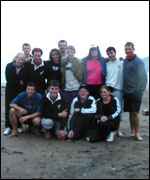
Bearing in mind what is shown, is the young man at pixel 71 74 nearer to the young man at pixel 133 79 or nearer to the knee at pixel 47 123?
the knee at pixel 47 123

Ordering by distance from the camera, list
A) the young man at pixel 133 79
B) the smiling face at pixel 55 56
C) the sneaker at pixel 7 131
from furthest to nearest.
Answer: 1. the sneaker at pixel 7 131
2. the smiling face at pixel 55 56
3. the young man at pixel 133 79

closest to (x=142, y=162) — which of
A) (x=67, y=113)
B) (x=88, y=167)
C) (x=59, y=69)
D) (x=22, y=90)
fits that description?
(x=88, y=167)

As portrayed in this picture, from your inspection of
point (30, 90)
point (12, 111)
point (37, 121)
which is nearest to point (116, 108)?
point (37, 121)

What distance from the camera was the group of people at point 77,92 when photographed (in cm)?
462

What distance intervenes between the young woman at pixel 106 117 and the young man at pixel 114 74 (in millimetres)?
138

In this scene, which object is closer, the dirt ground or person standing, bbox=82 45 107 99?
the dirt ground

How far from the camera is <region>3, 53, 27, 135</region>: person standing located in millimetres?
4891

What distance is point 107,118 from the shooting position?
4.59 m

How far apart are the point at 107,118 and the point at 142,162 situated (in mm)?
1211

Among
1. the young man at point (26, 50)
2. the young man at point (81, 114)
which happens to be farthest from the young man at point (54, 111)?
the young man at point (26, 50)

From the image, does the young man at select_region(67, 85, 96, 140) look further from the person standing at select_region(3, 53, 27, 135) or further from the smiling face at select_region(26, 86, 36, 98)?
the person standing at select_region(3, 53, 27, 135)

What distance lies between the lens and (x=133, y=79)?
4.61m

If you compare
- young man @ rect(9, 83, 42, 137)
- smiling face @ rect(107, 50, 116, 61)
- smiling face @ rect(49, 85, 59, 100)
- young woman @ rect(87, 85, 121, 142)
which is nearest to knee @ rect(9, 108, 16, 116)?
young man @ rect(9, 83, 42, 137)

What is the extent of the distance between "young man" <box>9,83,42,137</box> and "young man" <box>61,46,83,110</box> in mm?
602
